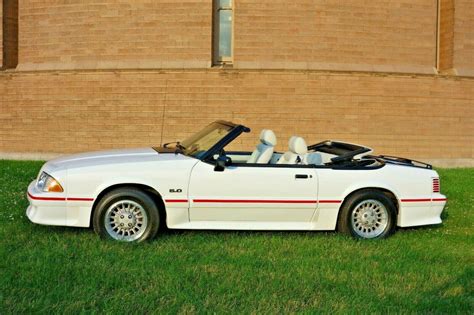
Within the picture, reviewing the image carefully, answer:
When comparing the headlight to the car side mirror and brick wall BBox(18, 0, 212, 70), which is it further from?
brick wall BBox(18, 0, 212, 70)

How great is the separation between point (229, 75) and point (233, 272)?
1056 centimetres

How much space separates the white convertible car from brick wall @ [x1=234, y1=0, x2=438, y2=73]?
28.8 feet

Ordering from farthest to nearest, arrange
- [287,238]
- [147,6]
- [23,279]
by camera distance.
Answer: [147,6]
[287,238]
[23,279]

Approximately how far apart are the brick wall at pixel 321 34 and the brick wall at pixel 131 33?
3.94 feet

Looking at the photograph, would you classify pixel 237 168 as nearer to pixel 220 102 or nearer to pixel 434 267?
pixel 434 267

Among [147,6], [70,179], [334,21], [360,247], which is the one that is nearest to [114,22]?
[147,6]

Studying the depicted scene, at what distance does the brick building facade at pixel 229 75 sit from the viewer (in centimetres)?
1466

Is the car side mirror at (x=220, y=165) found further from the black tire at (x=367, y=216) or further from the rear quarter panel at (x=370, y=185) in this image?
the black tire at (x=367, y=216)

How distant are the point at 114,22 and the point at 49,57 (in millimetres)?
2322

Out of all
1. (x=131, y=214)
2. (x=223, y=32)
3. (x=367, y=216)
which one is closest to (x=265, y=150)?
(x=367, y=216)

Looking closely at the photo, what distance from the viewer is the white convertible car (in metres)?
5.57

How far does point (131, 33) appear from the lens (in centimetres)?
1470

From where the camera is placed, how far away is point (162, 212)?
574 centimetres

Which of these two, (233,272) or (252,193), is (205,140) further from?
(233,272)
